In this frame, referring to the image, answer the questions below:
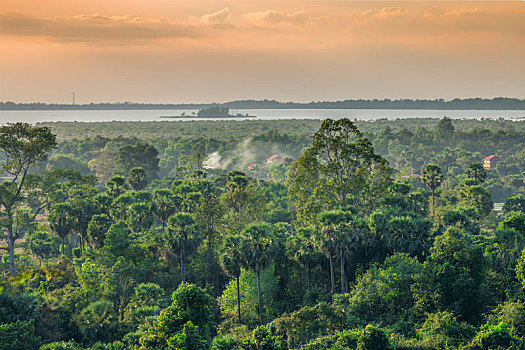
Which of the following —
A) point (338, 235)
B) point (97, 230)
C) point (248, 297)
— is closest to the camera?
point (338, 235)

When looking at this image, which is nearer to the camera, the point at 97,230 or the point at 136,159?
the point at 97,230

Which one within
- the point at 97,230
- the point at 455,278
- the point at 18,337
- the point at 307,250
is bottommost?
the point at 18,337

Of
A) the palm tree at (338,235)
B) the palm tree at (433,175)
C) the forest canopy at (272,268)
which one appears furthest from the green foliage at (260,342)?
the palm tree at (433,175)

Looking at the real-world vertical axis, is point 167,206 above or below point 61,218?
above

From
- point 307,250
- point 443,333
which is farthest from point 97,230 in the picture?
point 443,333

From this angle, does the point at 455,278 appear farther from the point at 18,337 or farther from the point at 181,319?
the point at 18,337

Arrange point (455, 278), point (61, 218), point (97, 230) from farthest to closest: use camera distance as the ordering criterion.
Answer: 1. point (61, 218)
2. point (97, 230)
3. point (455, 278)
